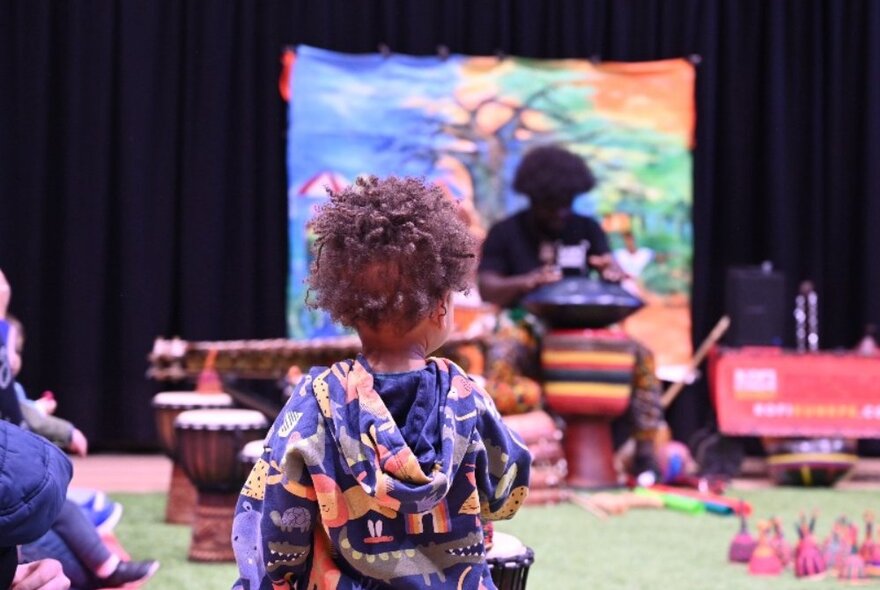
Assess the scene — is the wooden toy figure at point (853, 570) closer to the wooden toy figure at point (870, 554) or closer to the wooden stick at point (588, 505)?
the wooden toy figure at point (870, 554)

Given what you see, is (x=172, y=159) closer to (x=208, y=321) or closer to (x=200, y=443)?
(x=208, y=321)

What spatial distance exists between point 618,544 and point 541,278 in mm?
1770

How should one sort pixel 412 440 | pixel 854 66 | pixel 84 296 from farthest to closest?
1. pixel 854 66
2. pixel 84 296
3. pixel 412 440

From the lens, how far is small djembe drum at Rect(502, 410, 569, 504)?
5.95 metres

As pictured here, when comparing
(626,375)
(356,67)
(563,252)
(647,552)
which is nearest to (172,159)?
(356,67)

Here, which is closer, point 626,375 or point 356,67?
point 626,375

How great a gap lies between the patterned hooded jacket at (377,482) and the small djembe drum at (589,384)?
4109mm

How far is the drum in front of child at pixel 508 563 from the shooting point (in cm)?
262

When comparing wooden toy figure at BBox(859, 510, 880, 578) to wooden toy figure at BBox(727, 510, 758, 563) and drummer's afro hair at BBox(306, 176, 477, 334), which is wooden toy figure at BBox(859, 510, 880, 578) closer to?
wooden toy figure at BBox(727, 510, 758, 563)

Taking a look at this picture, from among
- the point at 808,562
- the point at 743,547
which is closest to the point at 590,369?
the point at 743,547

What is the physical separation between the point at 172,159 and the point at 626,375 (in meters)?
3.11

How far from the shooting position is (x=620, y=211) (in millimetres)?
7895

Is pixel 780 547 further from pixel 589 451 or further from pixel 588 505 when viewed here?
pixel 589 451

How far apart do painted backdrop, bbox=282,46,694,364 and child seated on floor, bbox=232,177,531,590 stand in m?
5.35
